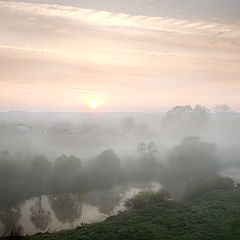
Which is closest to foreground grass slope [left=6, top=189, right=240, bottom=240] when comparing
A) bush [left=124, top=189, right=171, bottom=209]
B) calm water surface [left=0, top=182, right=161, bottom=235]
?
bush [left=124, top=189, right=171, bottom=209]

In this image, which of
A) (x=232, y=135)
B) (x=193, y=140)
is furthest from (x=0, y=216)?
(x=232, y=135)

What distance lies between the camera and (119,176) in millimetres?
86875

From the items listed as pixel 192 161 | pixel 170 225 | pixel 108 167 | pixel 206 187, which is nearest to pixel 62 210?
pixel 170 225

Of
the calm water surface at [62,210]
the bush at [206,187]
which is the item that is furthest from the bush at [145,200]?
the bush at [206,187]

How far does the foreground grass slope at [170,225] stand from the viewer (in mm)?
37000

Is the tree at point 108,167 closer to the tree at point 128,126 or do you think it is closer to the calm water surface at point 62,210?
the calm water surface at point 62,210

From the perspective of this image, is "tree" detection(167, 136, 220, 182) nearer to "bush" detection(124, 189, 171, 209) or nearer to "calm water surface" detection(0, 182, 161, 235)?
"calm water surface" detection(0, 182, 161, 235)

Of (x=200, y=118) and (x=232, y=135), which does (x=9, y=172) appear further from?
(x=232, y=135)

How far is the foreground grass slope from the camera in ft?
121

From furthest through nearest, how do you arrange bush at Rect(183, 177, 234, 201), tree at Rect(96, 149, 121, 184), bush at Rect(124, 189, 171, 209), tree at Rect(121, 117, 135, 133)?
Answer: tree at Rect(121, 117, 135, 133)
tree at Rect(96, 149, 121, 184)
bush at Rect(183, 177, 234, 201)
bush at Rect(124, 189, 171, 209)

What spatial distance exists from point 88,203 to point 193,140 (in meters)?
56.5

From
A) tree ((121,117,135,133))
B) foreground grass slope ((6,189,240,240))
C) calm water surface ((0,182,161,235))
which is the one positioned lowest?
calm water surface ((0,182,161,235))

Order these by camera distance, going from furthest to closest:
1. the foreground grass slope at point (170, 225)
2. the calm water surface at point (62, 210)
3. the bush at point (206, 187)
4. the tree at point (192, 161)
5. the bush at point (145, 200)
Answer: the tree at point (192, 161) < the bush at point (206, 187) < the bush at point (145, 200) < the calm water surface at point (62, 210) < the foreground grass slope at point (170, 225)

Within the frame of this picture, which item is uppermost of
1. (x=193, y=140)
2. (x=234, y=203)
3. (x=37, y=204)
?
(x=193, y=140)
